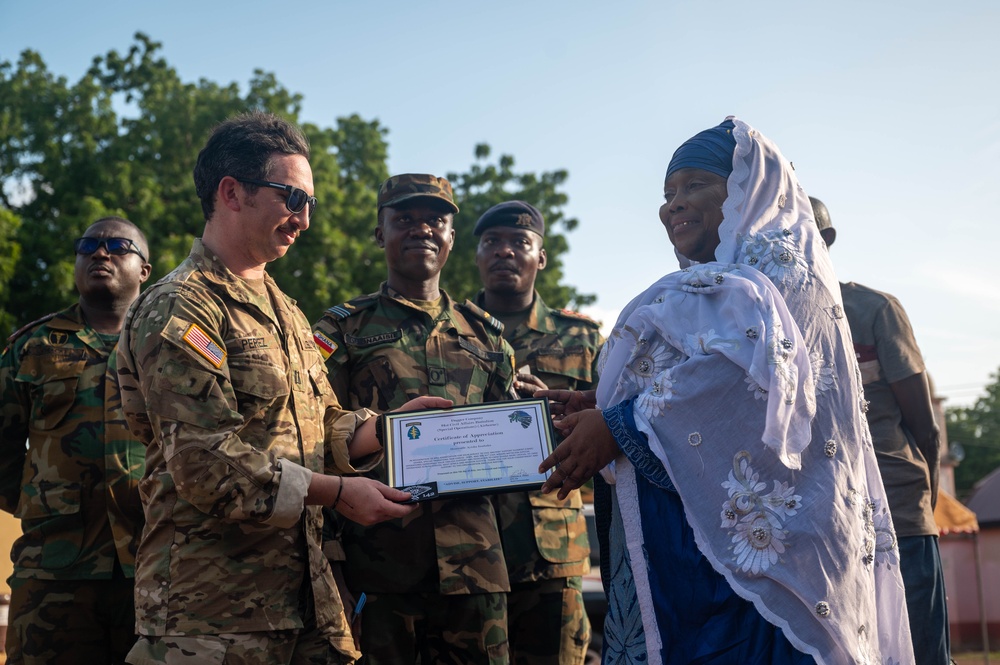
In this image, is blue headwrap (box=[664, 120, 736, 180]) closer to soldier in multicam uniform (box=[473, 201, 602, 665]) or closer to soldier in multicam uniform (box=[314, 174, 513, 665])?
soldier in multicam uniform (box=[314, 174, 513, 665])

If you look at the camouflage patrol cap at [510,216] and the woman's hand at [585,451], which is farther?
the camouflage patrol cap at [510,216]

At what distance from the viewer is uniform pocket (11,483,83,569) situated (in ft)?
15.4

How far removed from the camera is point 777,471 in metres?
3.06

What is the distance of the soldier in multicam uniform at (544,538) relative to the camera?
4.76 meters

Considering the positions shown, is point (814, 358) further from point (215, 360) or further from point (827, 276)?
point (215, 360)

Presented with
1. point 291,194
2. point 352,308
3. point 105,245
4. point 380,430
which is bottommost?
point 380,430

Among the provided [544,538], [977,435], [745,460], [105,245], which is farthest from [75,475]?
[977,435]

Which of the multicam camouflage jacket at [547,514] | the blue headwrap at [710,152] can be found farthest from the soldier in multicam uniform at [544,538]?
the blue headwrap at [710,152]

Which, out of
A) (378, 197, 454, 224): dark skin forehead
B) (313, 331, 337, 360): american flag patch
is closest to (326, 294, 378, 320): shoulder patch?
(313, 331, 337, 360): american flag patch

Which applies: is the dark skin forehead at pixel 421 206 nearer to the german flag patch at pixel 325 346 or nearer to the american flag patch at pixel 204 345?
the german flag patch at pixel 325 346

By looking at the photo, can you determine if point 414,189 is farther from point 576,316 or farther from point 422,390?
point 576,316

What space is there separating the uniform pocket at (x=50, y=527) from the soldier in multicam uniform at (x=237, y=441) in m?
1.82

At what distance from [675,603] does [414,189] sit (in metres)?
2.71

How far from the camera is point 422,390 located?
4.61 metres
